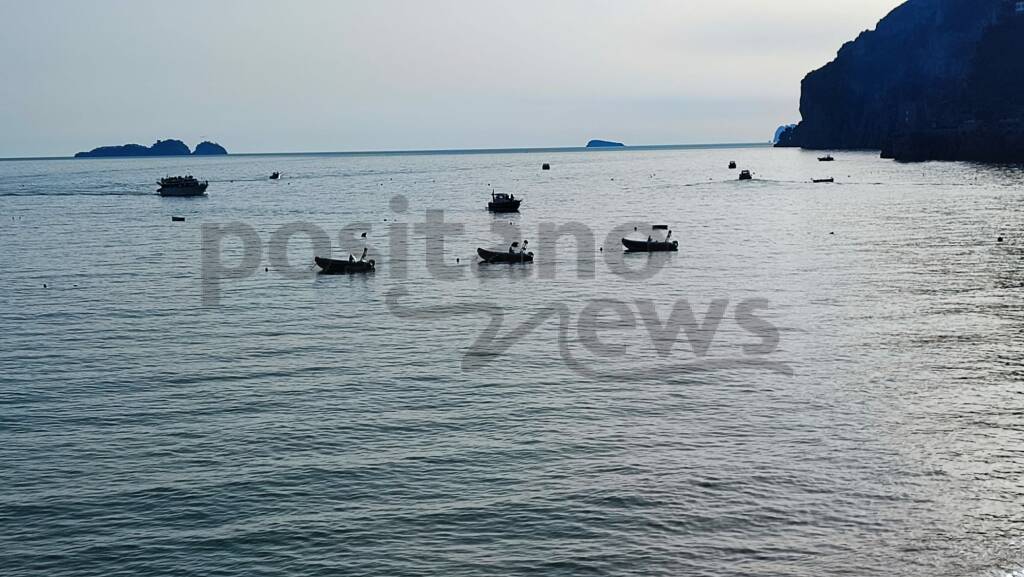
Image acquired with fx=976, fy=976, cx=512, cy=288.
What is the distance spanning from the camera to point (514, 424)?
142ft

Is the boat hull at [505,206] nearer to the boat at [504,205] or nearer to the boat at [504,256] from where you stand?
the boat at [504,205]

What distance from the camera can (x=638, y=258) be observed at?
10288 cm

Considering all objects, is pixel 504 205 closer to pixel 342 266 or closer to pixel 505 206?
pixel 505 206

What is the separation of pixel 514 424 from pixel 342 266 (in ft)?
171

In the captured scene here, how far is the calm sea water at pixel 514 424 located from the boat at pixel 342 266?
1734 millimetres

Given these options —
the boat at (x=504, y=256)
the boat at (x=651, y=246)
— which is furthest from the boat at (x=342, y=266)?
the boat at (x=651, y=246)

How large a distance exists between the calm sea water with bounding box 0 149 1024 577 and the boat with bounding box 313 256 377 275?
1734 mm

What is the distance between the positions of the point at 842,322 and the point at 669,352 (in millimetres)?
14422

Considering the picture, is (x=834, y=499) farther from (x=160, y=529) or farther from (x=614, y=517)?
(x=160, y=529)

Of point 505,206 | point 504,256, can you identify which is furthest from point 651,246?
point 505,206

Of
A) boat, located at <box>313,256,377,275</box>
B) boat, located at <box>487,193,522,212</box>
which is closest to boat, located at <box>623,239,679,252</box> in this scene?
boat, located at <box>313,256,377,275</box>

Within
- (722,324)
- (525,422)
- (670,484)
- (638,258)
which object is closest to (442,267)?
(638,258)

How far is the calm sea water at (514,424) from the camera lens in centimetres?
3139

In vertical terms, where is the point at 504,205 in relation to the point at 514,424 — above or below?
Result: above
